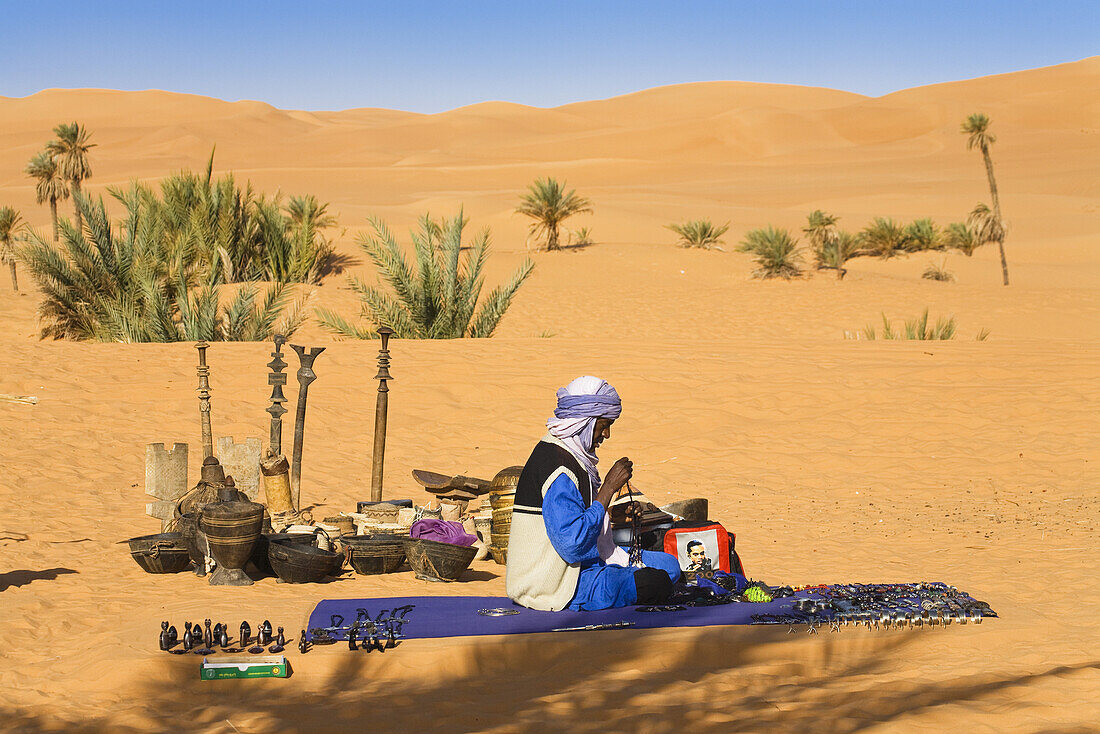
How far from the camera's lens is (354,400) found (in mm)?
12375

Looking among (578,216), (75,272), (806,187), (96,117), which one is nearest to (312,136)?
(96,117)

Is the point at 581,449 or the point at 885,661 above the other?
the point at 581,449

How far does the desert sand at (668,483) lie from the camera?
445 cm

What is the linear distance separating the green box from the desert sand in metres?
0.06

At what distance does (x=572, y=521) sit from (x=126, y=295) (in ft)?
42.5

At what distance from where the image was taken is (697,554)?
20.3 feet

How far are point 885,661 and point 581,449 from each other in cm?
164

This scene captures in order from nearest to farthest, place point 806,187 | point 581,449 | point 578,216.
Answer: point 581,449 → point 578,216 → point 806,187

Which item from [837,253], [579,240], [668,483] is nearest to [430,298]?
[668,483]

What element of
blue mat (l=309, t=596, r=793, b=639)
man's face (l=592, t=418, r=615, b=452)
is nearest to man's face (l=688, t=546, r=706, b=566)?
blue mat (l=309, t=596, r=793, b=639)

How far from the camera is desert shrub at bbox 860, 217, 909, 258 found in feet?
105

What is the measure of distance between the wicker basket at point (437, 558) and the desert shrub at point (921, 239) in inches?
1115

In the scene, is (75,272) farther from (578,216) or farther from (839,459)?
(578,216)

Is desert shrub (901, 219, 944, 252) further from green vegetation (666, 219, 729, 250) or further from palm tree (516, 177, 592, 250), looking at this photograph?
palm tree (516, 177, 592, 250)
